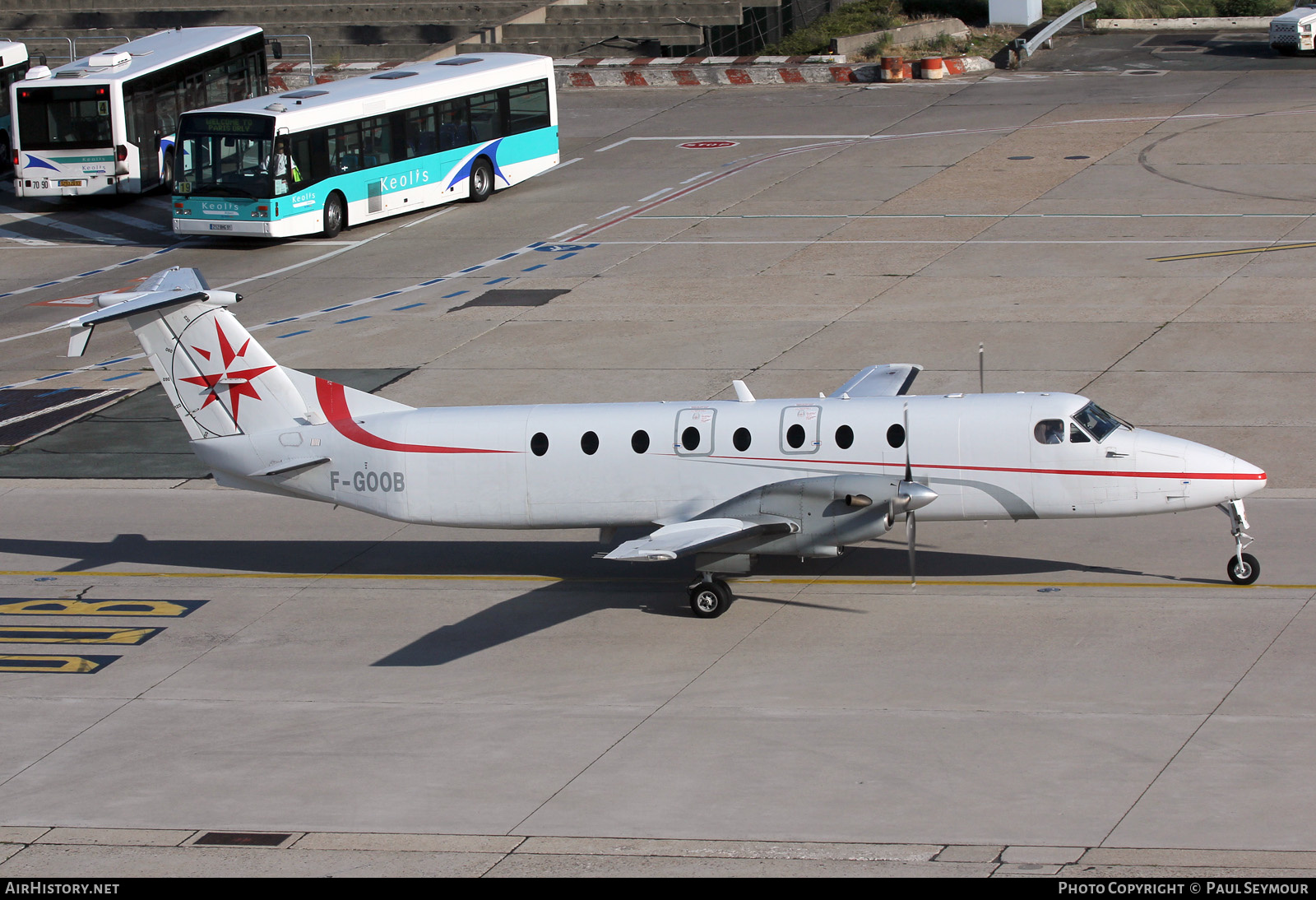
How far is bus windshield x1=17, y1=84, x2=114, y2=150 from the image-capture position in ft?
147

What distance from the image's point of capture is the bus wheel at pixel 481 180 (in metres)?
44.7

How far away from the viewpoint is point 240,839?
49.1 feet

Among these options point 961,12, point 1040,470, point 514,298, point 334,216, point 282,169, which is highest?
point 961,12

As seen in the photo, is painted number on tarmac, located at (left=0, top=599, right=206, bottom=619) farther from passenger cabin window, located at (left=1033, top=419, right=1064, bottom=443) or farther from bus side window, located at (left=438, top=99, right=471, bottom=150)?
bus side window, located at (left=438, top=99, right=471, bottom=150)

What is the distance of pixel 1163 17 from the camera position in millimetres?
60875

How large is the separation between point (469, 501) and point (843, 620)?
5451 mm

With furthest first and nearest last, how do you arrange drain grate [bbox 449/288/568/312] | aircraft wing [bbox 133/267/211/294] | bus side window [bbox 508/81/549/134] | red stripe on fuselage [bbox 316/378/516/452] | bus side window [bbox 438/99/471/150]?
bus side window [bbox 508/81/549/134]
bus side window [bbox 438/99/471/150]
drain grate [bbox 449/288/568/312]
aircraft wing [bbox 133/267/211/294]
red stripe on fuselage [bbox 316/378/516/452]

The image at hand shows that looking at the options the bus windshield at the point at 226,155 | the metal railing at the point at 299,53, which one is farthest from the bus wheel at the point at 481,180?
the metal railing at the point at 299,53

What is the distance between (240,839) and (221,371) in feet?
28.4

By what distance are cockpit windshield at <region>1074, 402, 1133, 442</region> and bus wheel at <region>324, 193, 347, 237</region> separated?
27101 millimetres

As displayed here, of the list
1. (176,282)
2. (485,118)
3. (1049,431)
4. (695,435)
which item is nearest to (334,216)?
(485,118)

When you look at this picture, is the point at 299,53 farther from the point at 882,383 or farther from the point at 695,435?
the point at 695,435

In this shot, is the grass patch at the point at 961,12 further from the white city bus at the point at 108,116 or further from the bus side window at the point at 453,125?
the white city bus at the point at 108,116

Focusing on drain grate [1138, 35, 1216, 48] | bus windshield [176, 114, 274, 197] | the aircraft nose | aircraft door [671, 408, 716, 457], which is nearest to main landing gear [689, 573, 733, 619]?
aircraft door [671, 408, 716, 457]
